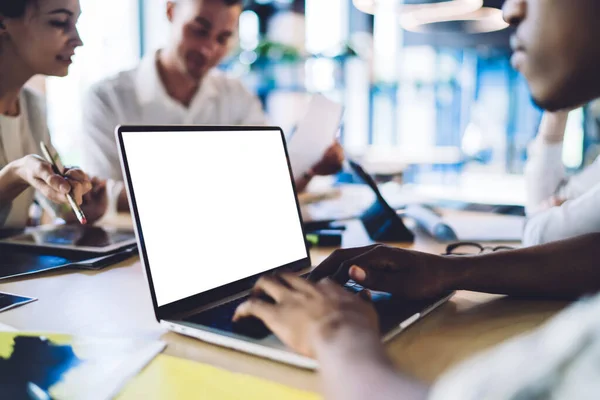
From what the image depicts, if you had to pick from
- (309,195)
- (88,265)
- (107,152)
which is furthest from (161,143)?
(107,152)

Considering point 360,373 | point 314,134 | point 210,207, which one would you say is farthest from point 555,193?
point 360,373

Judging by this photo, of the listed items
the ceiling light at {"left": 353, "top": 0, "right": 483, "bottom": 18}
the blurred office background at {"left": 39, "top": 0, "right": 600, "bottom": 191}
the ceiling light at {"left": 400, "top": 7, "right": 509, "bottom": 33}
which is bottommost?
the blurred office background at {"left": 39, "top": 0, "right": 600, "bottom": 191}

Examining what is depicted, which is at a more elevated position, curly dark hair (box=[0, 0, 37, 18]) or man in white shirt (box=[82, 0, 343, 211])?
curly dark hair (box=[0, 0, 37, 18])

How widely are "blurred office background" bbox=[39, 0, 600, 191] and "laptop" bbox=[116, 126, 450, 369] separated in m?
2.87

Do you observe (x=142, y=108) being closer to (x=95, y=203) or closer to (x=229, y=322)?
(x=95, y=203)

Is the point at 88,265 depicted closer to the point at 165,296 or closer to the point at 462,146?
the point at 165,296

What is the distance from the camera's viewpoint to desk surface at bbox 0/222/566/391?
0.47 metres

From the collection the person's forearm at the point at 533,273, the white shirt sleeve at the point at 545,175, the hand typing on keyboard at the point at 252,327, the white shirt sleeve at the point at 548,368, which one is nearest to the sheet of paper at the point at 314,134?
the white shirt sleeve at the point at 545,175

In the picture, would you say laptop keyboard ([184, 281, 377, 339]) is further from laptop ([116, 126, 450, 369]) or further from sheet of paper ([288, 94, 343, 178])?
sheet of paper ([288, 94, 343, 178])

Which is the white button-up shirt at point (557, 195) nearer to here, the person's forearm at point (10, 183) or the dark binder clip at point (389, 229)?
the dark binder clip at point (389, 229)

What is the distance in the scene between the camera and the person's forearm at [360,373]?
0.33 m

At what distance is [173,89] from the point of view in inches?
75.3

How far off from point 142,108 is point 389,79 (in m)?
3.45

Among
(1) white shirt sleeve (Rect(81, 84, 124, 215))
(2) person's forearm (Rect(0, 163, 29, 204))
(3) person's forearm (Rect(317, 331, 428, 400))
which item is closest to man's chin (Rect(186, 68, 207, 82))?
(1) white shirt sleeve (Rect(81, 84, 124, 215))
